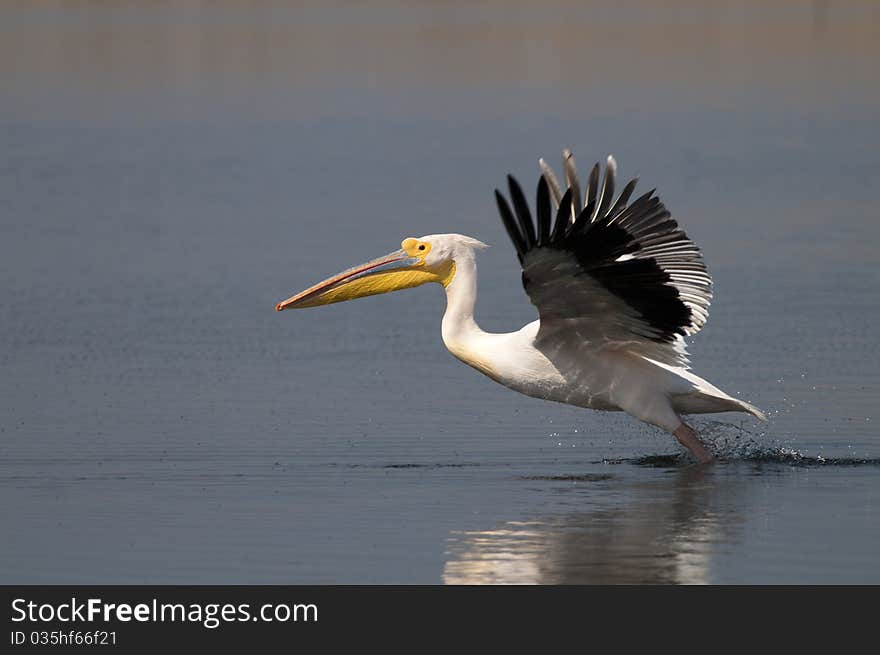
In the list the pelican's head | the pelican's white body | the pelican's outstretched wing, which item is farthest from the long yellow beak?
the pelican's outstretched wing

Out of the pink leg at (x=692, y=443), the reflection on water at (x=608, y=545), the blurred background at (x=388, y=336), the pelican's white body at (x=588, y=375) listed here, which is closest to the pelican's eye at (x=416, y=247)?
the pelican's white body at (x=588, y=375)

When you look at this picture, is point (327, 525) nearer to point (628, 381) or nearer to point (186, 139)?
point (628, 381)

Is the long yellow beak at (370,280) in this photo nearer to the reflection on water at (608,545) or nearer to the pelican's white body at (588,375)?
the pelican's white body at (588,375)

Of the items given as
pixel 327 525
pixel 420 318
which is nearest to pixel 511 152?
pixel 420 318

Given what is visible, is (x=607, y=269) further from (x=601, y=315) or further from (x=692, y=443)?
(x=692, y=443)

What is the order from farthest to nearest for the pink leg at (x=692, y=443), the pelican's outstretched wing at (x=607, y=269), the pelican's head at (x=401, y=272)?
the pelican's head at (x=401, y=272), the pink leg at (x=692, y=443), the pelican's outstretched wing at (x=607, y=269)

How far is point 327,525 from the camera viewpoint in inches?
287

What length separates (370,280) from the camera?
9.19 metres

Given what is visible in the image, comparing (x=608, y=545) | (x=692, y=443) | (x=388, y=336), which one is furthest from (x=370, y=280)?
(x=608, y=545)

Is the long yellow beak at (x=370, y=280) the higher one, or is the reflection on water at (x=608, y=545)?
the long yellow beak at (x=370, y=280)

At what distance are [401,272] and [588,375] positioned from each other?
1.11 meters

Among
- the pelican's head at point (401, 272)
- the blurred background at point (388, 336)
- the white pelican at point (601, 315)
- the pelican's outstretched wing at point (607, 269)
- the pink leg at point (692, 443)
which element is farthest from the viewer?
the pelican's head at point (401, 272)

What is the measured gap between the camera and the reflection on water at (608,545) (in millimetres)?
6445

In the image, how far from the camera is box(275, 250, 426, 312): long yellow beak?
9141 millimetres
